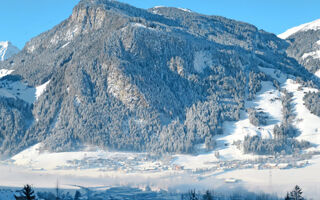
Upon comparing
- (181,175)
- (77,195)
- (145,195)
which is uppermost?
(181,175)

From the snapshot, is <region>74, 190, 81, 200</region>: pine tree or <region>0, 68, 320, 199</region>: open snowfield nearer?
<region>74, 190, 81, 200</region>: pine tree

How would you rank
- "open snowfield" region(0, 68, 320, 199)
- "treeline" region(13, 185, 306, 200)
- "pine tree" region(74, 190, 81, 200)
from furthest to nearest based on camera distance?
"open snowfield" region(0, 68, 320, 199) → "pine tree" region(74, 190, 81, 200) → "treeline" region(13, 185, 306, 200)

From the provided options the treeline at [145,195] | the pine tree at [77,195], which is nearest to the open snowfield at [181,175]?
the treeline at [145,195]

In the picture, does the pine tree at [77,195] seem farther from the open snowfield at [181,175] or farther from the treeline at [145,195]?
the open snowfield at [181,175]

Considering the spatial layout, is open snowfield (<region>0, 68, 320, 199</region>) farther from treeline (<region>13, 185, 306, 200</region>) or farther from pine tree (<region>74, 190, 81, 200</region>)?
pine tree (<region>74, 190, 81, 200</region>)

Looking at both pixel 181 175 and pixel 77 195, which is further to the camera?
pixel 181 175

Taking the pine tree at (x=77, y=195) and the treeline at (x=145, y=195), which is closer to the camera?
the treeline at (x=145, y=195)

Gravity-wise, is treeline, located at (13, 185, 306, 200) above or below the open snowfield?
below

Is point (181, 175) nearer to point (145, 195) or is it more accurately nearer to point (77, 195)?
point (145, 195)

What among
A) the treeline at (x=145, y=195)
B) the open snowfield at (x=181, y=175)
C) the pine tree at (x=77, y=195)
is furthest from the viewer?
the open snowfield at (x=181, y=175)

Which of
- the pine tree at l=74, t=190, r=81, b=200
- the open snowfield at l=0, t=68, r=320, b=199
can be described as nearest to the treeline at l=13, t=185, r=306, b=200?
the pine tree at l=74, t=190, r=81, b=200

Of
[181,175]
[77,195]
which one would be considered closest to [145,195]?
[77,195]

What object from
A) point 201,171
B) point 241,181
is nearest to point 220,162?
point 201,171

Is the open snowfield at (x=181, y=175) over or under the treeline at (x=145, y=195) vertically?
over
